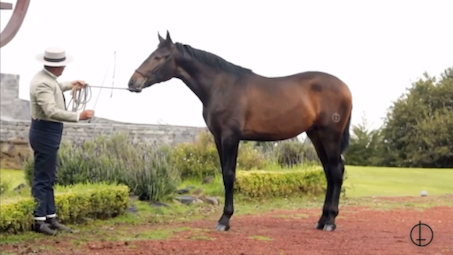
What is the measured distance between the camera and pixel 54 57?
7.09m

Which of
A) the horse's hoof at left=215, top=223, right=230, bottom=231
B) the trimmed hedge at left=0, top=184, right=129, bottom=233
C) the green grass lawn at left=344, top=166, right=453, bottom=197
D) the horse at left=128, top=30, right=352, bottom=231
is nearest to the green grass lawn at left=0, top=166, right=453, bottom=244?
the green grass lawn at left=344, top=166, right=453, bottom=197

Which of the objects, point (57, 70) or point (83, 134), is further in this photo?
point (83, 134)

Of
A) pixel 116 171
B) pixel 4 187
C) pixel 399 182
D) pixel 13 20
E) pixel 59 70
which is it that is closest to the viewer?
pixel 13 20

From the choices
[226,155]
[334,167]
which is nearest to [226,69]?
[226,155]

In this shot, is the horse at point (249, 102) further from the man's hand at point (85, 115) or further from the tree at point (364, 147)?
the tree at point (364, 147)

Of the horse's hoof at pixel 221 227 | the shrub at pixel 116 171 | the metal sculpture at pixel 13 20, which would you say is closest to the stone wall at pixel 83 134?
the shrub at pixel 116 171

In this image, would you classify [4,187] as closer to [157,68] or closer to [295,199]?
[157,68]

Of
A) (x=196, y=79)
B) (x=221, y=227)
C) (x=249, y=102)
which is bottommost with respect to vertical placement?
(x=221, y=227)

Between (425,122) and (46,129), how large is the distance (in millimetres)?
9304

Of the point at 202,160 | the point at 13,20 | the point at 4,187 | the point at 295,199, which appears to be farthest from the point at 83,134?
the point at 13,20

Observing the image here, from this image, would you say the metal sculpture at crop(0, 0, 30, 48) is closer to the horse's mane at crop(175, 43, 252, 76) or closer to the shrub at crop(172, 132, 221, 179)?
the horse's mane at crop(175, 43, 252, 76)

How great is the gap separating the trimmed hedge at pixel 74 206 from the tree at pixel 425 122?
306 inches

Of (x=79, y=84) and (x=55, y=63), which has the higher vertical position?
(x=55, y=63)

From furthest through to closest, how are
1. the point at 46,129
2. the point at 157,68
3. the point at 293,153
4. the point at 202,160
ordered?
the point at 293,153, the point at 202,160, the point at 157,68, the point at 46,129
